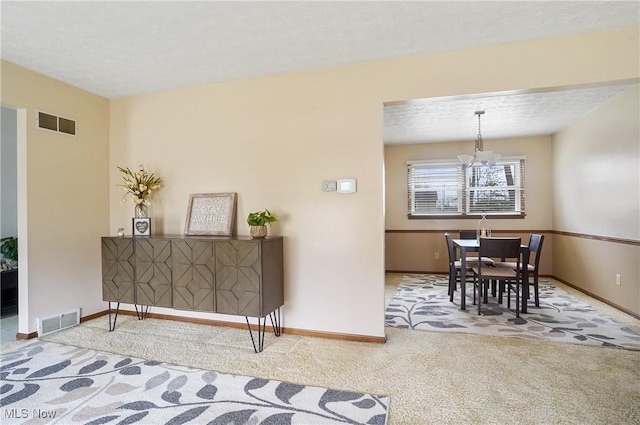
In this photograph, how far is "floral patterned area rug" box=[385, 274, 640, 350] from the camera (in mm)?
3182

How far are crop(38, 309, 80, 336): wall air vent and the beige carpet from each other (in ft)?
0.41

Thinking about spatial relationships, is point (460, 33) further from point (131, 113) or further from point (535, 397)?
point (131, 113)

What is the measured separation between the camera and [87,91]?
377 cm

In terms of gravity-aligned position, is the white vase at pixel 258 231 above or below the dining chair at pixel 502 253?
above

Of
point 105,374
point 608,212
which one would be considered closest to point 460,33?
point 608,212

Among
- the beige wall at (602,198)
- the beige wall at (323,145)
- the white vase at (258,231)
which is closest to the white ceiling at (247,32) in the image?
the beige wall at (323,145)

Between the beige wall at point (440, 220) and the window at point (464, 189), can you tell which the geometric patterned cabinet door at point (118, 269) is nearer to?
the beige wall at point (440, 220)

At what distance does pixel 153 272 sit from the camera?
10.7ft

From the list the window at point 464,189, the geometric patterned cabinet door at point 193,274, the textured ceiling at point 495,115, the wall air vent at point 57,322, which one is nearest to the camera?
the geometric patterned cabinet door at point 193,274

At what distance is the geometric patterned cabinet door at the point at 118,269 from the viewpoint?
11.0 feet

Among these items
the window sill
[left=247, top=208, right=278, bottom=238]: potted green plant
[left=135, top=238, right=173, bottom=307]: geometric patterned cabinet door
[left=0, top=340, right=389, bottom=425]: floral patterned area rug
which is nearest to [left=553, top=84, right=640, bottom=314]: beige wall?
the window sill

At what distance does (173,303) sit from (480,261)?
3.36 meters

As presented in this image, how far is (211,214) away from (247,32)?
1789 mm

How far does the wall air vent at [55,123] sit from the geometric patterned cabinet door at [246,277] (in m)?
2.17
